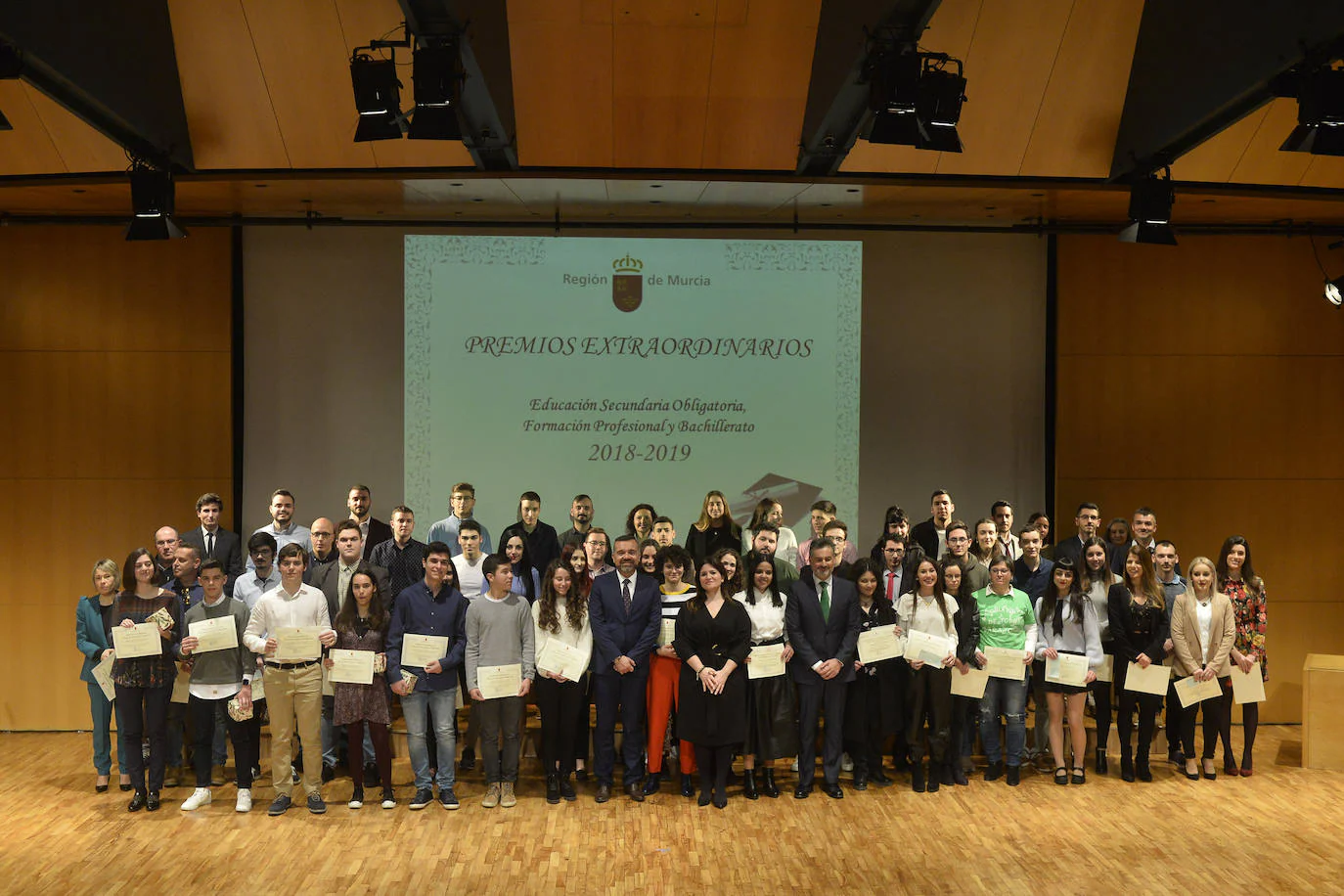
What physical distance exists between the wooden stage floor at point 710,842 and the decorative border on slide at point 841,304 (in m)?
2.36

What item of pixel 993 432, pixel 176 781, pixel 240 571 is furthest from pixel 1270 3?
pixel 176 781

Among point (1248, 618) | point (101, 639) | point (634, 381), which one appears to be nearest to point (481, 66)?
point (634, 381)

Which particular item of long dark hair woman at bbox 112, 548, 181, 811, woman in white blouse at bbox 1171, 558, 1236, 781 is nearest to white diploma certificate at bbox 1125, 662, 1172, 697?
woman in white blouse at bbox 1171, 558, 1236, 781

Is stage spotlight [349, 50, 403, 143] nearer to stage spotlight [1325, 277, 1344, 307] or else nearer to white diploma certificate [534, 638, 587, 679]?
white diploma certificate [534, 638, 587, 679]

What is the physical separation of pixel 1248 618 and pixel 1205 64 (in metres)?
3.14

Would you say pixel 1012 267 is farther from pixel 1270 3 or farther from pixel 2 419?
pixel 2 419

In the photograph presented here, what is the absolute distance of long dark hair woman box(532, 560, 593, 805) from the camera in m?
5.96

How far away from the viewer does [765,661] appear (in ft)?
19.7

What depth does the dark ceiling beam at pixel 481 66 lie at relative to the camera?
5.10 m

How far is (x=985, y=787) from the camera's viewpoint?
20.7ft

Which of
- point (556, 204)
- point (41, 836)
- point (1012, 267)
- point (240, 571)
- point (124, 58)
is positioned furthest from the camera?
point (1012, 267)

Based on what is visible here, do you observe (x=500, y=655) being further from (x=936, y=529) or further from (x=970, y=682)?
(x=936, y=529)

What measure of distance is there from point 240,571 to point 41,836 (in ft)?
5.97

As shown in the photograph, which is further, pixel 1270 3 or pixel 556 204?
pixel 556 204
